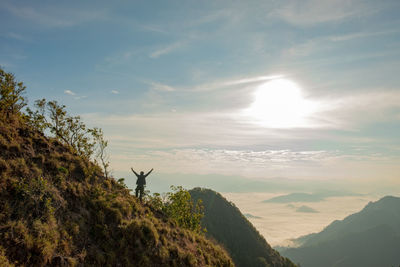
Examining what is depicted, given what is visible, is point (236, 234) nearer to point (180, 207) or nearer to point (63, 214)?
point (180, 207)

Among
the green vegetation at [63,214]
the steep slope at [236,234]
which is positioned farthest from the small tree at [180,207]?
the steep slope at [236,234]

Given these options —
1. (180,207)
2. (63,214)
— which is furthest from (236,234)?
(63,214)

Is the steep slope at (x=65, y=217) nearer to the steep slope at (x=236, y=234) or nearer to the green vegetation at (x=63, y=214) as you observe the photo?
the green vegetation at (x=63, y=214)

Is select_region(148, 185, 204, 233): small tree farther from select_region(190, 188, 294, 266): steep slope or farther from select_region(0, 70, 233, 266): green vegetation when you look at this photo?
select_region(190, 188, 294, 266): steep slope

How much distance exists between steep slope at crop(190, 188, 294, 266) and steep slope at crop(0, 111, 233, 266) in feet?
395

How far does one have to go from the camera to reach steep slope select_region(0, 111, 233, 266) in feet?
44.4

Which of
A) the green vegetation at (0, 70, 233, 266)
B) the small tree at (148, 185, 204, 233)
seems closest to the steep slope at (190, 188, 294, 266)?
the small tree at (148, 185, 204, 233)

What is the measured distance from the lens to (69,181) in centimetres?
2031

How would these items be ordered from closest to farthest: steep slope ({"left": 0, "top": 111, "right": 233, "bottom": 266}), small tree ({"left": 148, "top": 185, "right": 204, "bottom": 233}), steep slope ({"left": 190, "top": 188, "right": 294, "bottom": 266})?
steep slope ({"left": 0, "top": 111, "right": 233, "bottom": 266}), small tree ({"left": 148, "top": 185, "right": 204, "bottom": 233}), steep slope ({"left": 190, "top": 188, "right": 294, "bottom": 266})

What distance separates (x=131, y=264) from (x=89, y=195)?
7.03 metres

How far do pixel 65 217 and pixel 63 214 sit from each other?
31 cm

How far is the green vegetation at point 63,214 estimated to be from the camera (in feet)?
44.8

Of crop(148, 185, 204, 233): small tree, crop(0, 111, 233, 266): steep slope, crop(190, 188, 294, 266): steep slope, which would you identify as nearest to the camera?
crop(0, 111, 233, 266): steep slope

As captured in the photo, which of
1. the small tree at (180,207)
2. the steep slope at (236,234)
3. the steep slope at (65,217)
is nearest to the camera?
the steep slope at (65,217)
